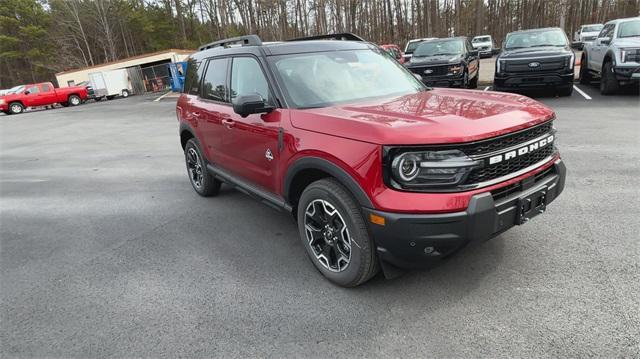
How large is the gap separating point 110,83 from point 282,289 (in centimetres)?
3444

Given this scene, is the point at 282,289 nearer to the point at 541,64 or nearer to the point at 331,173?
the point at 331,173

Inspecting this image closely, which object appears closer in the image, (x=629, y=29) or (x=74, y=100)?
(x=629, y=29)

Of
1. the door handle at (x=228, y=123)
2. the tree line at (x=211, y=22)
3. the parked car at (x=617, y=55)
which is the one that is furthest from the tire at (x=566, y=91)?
the tree line at (x=211, y=22)

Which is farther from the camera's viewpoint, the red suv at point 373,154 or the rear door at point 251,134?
the rear door at point 251,134

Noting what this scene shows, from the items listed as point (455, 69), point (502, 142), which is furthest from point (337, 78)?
point (455, 69)

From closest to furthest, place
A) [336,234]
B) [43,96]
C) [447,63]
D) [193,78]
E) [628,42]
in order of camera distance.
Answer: [336,234], [193,78], [628,42], [447,63], [43,96]

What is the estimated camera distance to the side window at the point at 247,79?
139 inches

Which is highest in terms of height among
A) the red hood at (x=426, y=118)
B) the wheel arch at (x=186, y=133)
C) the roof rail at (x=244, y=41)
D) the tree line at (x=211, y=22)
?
the tree line at (x=211, y=22)

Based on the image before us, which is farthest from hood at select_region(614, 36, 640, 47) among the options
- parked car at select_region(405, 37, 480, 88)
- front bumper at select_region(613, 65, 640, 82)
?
parked car at select_region(405, 37, 480, 88)

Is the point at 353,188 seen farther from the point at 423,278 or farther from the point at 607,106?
the point at 607,106

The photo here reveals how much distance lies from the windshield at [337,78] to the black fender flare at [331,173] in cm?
49

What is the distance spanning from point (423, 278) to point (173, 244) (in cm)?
245

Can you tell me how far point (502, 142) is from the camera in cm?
258

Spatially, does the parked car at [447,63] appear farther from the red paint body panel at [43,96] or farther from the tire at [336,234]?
the red paint body panel at [43,96]
